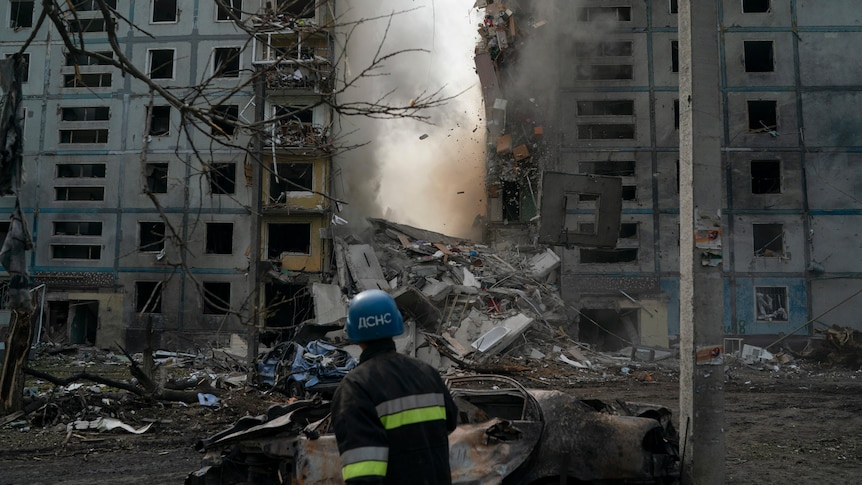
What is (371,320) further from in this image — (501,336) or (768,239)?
(768,239)

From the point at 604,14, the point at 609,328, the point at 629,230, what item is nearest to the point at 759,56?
the point at 604,14

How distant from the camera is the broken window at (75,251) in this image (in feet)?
91.7

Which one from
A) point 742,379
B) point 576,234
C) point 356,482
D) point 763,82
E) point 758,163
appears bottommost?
point 742,379

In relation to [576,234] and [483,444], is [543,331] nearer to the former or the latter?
[576,234]

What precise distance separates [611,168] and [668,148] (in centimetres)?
238

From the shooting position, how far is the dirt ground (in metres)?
7.30

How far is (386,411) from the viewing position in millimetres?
2895

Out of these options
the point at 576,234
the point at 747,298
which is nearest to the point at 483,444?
the point at 576,234

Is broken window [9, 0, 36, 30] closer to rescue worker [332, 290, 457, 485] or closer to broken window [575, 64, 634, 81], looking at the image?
broken window [575, 64, 634, 81]

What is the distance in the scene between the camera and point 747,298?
24984mm

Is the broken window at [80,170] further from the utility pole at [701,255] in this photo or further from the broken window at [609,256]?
the utility pole at [701,255]

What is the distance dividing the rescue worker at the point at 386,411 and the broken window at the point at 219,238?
2584 cm

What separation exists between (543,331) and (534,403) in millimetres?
15055

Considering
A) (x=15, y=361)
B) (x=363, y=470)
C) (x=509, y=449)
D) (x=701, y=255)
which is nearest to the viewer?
(x=363, y=470)
